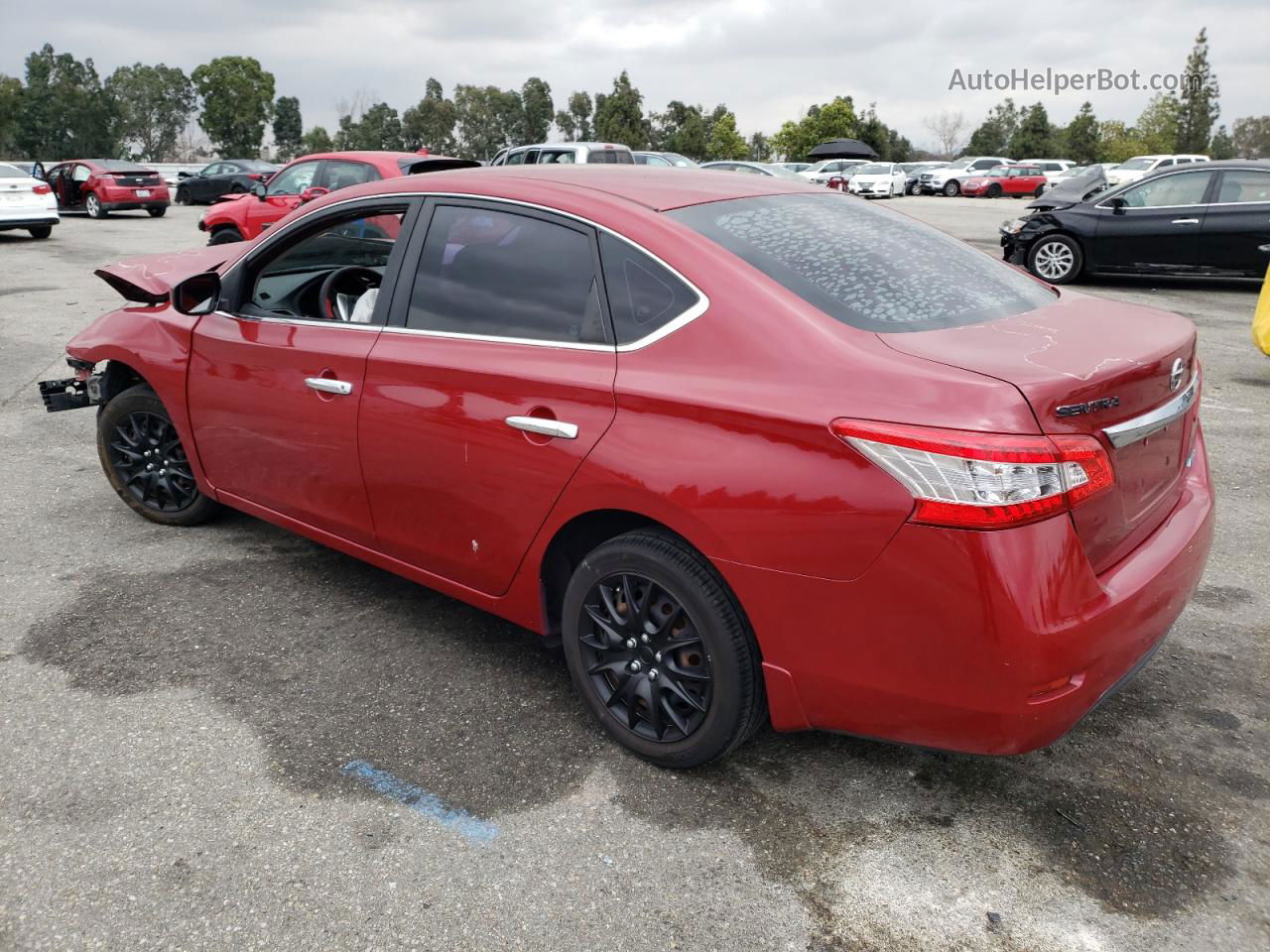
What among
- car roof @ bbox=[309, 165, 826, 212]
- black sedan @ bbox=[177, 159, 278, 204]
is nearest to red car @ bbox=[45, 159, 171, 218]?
black sedan @ bbox=[177, 159, 278, 204]

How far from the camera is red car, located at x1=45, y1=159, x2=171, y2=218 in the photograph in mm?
24094

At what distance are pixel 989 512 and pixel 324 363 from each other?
2.36 metres

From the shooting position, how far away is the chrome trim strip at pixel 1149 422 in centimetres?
251

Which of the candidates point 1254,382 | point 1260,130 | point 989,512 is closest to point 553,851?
point 989,512

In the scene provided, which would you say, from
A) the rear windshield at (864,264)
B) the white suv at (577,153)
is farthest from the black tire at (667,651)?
the white suv at (577,153)

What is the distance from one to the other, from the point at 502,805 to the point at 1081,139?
85.4 meters

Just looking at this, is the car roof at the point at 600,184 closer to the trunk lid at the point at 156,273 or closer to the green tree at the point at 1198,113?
the trunk lid at the point at 156,273

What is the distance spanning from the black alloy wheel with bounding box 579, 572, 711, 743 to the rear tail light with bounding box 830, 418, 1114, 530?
75cm

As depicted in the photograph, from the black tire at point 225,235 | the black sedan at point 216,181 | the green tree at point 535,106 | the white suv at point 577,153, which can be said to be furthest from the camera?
the green tree at point 535,106

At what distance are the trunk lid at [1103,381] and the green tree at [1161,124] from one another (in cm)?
9148

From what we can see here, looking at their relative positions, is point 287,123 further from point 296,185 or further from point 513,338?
point 513,338

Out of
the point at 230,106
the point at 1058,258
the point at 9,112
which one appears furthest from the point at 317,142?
the point at 1058,258

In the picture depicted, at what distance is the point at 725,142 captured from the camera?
79062 mm

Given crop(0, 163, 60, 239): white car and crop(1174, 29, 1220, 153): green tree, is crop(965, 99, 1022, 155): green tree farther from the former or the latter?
crop(0, 163, 60, 239): white car
